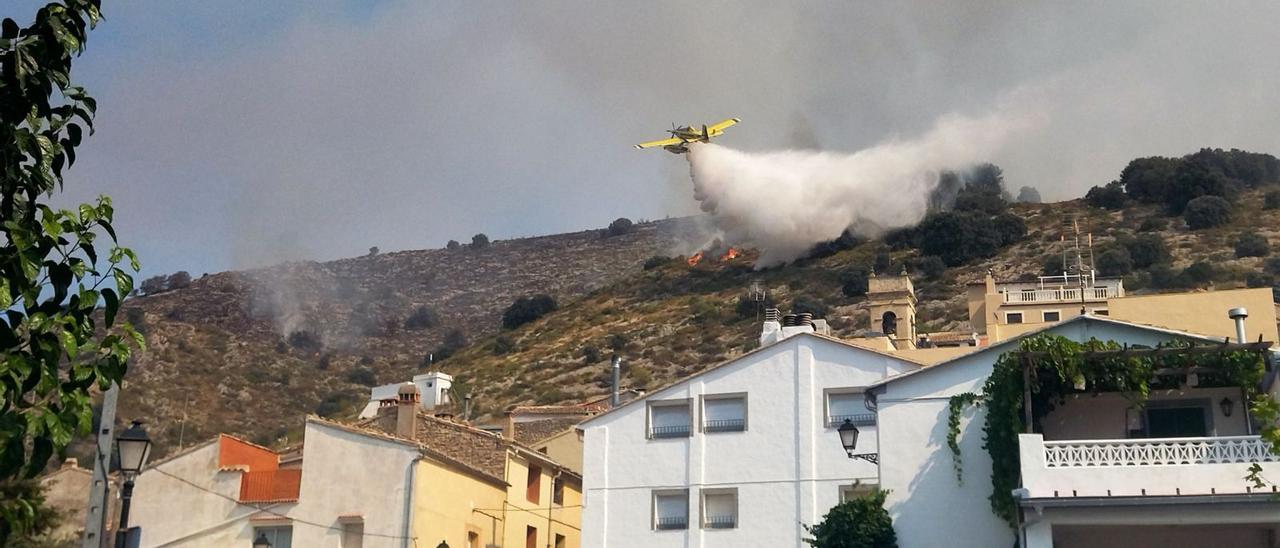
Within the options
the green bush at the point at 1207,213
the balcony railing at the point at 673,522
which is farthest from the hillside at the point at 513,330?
the balcony railing at the point at 673,522

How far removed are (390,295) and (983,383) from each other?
166 metres

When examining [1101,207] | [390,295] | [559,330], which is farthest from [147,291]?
[1101,207]

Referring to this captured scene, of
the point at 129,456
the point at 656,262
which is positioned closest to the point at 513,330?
the point at 656,262

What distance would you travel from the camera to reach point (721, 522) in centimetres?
3894

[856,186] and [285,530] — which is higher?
[856,186]

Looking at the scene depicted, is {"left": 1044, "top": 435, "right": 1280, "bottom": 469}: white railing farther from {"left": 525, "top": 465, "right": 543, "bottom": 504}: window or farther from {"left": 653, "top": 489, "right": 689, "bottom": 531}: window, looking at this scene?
{"left": 525, "top": 465, "right": 543, "bottom": 504}: window

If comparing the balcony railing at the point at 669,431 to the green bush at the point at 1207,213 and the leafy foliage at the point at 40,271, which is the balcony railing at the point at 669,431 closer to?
the leafy foliage at the point at 40,271

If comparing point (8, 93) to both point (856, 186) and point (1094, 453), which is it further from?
point (856, 186)

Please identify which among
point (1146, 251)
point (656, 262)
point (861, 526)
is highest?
point (656, 262)

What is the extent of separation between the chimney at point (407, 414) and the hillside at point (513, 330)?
48.6m

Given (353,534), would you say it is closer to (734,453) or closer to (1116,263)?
(734,453)

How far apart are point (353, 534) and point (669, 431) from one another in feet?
30.9

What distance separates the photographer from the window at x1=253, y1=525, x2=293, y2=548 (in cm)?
4153

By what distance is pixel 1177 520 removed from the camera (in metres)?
26.9
